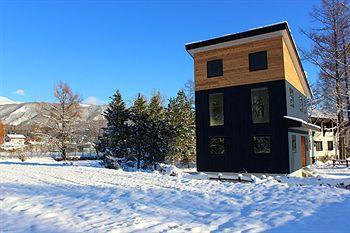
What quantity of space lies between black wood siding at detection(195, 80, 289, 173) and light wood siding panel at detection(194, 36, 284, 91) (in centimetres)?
41

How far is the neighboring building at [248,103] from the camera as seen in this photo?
17984mm

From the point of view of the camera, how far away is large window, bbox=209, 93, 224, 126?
20000 mm

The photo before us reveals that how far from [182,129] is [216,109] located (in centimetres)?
667

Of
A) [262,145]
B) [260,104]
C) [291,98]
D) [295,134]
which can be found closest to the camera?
[262,145]

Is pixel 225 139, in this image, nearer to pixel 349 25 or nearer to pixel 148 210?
pixel 148 210

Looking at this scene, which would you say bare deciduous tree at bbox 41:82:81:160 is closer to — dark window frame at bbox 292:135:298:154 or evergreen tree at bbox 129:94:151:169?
evergreen tree at bbox 129:94:151:169

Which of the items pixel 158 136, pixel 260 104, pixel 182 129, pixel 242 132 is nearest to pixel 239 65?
pixel 260 104

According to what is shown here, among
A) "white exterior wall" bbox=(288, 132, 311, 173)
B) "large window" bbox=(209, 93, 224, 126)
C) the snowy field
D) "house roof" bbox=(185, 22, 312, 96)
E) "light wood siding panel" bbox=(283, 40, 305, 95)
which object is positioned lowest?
the snowy field

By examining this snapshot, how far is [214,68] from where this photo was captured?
20297mm

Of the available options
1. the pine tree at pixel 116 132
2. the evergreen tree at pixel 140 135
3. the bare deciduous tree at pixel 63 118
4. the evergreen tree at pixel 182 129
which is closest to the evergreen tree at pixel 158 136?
the evergreen tree at pixel 140 135

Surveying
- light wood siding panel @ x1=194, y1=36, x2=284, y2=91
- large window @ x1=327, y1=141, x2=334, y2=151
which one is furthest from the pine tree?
large window @ x1=327, y1=141, x2=334, y2=151

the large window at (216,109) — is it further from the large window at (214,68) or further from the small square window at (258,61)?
the small square window at (258,61)

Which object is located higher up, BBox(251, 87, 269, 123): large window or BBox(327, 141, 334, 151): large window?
BBox(251, 87, 269, 123): large window

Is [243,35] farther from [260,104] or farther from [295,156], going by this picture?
[295,156]
